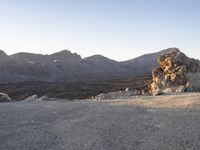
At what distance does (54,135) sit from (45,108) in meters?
5.51

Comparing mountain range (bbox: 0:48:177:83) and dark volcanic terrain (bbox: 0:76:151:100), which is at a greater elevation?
mountain range (bbox: 0:48:177:83)

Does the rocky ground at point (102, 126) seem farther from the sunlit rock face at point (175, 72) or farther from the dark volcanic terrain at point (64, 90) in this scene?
the dark volcanic terrain at point (64, 90)

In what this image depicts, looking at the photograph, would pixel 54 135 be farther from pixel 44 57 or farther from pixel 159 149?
pixel 44 57

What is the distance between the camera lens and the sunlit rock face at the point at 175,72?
111ft

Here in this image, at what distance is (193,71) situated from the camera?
36.0 m

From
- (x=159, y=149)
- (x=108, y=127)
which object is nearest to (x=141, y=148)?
(x=159, y=149)

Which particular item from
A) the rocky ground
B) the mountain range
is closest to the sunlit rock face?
the rocky ground

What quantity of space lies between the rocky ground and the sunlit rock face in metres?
13.9

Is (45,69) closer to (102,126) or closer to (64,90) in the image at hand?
(64,90)

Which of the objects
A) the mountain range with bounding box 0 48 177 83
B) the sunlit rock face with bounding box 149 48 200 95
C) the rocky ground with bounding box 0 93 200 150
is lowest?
the rocky ground with bounding box 0 93 200 150

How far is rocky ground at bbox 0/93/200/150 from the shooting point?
12.9m

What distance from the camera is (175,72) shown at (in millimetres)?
35625

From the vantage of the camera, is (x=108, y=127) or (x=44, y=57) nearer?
(x=108, y=127)

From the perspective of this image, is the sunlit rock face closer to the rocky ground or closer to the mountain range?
the rocky ground
